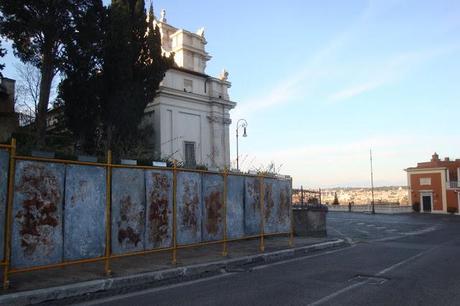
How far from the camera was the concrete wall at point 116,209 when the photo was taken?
26.5 feet

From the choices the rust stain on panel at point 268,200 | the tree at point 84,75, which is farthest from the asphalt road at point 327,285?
the tree at point 84,75

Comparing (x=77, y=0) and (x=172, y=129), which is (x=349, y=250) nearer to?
(x=77, y=0)

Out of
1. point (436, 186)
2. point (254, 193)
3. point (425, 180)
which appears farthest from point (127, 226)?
point (425, 180)

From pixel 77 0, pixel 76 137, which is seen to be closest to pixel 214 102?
pixel 76 137

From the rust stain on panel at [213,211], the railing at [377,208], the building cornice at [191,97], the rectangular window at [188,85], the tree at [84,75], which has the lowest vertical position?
the railing at [377,208]

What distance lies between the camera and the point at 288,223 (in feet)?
52.1

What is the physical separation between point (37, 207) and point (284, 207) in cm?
916

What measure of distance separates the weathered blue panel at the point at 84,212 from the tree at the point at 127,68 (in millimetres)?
14733

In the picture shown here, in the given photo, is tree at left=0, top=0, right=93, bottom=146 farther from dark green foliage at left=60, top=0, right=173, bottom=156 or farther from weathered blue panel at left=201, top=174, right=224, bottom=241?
weathered blue panel at left=201, top=174, right=224, bottom=241

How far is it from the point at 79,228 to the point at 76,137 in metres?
17.4

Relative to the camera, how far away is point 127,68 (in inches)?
969

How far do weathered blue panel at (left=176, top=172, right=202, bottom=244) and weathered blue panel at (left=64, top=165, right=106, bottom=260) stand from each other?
7.76ft

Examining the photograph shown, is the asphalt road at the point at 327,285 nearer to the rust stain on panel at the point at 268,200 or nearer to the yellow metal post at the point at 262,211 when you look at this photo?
the yellow metal post at the point at 262,211

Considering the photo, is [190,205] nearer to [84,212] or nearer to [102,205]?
[102,205]
